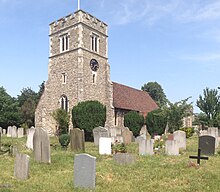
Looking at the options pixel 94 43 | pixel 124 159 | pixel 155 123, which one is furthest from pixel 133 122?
pixel 124 159

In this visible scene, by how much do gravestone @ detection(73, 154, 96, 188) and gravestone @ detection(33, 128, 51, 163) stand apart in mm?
3285

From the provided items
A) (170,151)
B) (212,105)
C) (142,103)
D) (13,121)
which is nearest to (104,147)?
(170,151)

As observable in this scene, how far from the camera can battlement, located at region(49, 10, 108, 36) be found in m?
28.5

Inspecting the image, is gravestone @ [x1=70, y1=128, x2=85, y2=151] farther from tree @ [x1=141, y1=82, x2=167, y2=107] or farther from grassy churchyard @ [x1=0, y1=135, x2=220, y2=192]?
tree @ [x1=141, y1=82, x2=167, y2=107]

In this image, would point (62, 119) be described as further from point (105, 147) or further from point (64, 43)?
point (105, 147)

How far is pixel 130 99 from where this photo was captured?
3588 cm

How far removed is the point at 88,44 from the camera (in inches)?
1142

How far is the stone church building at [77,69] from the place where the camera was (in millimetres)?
27984

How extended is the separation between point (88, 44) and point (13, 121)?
1932 centimetres

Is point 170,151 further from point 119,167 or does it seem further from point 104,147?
point 119,167

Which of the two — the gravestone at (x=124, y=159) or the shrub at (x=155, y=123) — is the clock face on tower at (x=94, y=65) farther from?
the gravestone at (x=124, y=159)

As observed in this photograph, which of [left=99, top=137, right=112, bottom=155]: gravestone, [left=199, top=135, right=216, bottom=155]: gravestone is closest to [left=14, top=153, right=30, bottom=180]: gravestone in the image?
[left=99, top=137, right=112, bottom=155]: gravestone

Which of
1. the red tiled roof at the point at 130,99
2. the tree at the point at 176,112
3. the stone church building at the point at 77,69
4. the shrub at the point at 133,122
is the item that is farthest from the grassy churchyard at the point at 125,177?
the red tiled roof at the point at 130,99

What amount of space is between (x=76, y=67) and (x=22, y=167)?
2060cm
